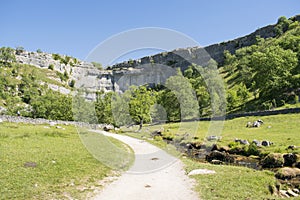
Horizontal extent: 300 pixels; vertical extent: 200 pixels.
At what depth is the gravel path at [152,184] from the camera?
13383mm

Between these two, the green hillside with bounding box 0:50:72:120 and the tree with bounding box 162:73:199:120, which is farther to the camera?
the green hillside with bounding box 0:50:72:120

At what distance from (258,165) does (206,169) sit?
830 cm

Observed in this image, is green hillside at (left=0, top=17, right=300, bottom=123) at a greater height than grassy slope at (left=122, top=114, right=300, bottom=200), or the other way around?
green hillside at (left=0, top=17, right=300, bottom=123)

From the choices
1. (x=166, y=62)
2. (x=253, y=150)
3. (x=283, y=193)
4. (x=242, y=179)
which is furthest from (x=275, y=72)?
(x=166, y=62)

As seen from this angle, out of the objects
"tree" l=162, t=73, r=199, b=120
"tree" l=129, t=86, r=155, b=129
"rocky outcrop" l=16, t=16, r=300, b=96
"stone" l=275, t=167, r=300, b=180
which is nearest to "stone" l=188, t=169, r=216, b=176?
"stone" l=275, t=167, r=300, b=180

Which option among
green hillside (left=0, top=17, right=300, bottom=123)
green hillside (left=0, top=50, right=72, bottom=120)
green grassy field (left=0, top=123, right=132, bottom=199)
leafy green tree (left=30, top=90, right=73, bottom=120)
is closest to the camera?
green grassy field (left=0, top=123, right=132, bottom=199)

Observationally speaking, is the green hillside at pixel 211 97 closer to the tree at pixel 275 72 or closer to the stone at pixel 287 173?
the tree at pixel 275 72

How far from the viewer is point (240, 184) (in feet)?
50.9

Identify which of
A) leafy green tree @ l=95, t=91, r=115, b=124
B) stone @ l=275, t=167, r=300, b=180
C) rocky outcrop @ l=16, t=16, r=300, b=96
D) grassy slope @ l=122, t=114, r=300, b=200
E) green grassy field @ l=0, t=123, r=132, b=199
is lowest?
stone @ l=275, t=167, r=300, b=180

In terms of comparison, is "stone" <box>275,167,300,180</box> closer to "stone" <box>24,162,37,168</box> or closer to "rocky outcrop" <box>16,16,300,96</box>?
"stone" <box>24,162,37,168</box>

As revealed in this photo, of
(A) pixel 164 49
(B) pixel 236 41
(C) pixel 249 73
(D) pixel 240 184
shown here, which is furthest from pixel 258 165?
(B) pixel 236 41

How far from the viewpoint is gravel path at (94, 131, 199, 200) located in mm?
13383

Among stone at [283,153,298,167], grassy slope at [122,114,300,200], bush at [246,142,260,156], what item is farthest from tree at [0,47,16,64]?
stone at [283,153,298,167]

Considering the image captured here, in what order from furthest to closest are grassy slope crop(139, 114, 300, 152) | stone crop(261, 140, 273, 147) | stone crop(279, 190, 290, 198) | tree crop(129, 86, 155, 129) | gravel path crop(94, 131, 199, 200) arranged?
tree crop(129, 86, 155, 129), stone crop(261, 140, 273, 147), grassy slope crop(139, 114, 300, 152), stone crop(279, 190, 290, 198), gravel path crop(94, 131, 199, 200)
